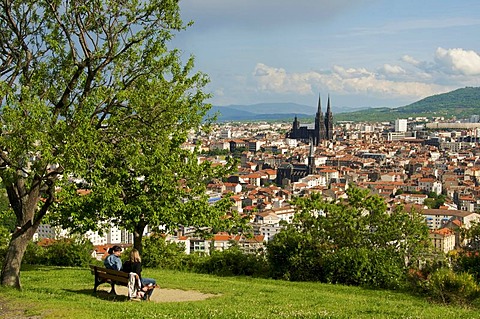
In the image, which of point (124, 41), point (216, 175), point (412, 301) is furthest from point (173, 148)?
point (412, 301)

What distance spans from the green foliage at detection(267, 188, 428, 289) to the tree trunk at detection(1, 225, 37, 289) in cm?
524

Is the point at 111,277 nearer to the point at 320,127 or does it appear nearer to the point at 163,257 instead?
the point at 163,257

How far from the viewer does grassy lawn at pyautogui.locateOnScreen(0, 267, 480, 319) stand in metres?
7.79

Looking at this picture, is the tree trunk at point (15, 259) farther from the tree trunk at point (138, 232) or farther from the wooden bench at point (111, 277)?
the tree trunk at point (138, 232)

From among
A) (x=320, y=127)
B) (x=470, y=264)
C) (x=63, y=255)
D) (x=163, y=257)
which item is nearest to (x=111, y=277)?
(x=163, y=257)

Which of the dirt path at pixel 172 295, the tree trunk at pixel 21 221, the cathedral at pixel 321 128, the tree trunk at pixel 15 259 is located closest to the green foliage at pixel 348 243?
the dirt path at pixel 172 295

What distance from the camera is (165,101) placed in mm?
11234

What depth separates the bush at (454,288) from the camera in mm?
9906

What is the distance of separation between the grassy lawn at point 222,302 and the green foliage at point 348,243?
0.65m

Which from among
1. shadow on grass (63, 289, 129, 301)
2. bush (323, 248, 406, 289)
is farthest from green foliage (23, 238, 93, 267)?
bush (323, 248, 406, 289)

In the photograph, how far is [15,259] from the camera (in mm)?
10039

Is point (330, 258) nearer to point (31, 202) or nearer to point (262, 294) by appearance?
point (262, 294)

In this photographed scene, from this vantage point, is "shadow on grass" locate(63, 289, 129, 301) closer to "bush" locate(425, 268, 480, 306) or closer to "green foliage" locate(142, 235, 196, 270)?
"bush" locate(425, 268, 480, 306)

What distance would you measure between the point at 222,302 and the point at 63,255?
272 inches
